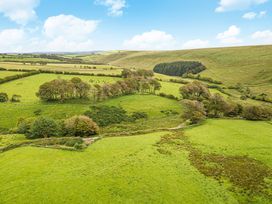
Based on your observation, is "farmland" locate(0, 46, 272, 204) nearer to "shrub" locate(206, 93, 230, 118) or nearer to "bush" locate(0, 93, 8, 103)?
"shrub" locate(206, 93, 230, 118)

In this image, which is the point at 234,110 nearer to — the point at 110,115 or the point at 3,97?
the point at 110,115

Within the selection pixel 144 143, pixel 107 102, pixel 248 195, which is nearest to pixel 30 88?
pixel 107 102

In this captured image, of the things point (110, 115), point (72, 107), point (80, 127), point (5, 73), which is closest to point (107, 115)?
point (110, 115)

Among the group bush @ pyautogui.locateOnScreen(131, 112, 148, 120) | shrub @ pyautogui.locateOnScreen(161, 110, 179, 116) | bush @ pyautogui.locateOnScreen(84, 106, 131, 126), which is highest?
bush @ pyautogui.locateOnScreen(84, 106, 131, 126)

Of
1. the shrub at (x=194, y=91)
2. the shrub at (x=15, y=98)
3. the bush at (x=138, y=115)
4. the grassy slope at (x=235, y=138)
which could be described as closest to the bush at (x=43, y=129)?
the bush at (x=138, y=115)

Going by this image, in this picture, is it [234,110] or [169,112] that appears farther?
[169,112]

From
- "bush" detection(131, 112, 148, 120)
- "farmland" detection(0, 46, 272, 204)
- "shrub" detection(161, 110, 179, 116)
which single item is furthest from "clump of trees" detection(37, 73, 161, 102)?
"shrub" detection(161, 110, 179, 116)
